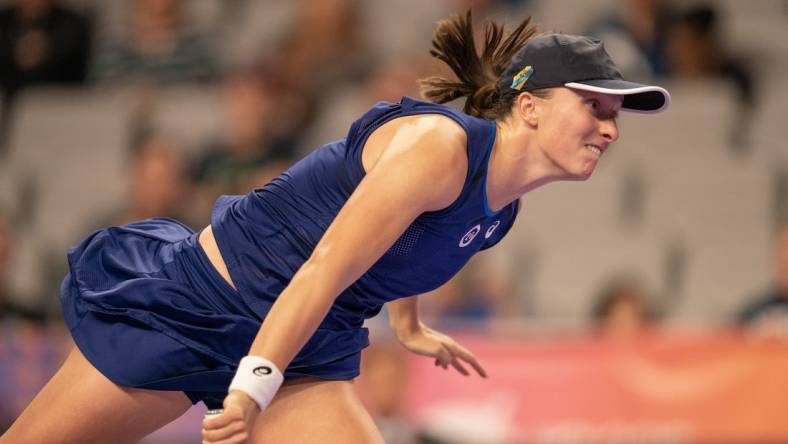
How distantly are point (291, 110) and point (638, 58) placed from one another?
2.14m

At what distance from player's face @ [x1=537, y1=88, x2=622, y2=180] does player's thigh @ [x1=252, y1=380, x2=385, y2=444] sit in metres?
0.81

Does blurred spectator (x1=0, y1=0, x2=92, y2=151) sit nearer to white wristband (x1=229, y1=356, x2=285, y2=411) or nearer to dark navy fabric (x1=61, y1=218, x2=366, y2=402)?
dark navy fabric (x1=61, y1=218, x2=366, y2=402)

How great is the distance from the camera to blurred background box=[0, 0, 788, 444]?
19.1ft

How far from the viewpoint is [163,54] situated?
8344mm

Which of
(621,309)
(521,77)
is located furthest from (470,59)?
(621,309)

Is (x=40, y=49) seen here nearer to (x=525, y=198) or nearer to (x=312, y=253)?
(x=525, y=198)

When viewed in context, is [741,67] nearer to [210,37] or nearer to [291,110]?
[291,110]

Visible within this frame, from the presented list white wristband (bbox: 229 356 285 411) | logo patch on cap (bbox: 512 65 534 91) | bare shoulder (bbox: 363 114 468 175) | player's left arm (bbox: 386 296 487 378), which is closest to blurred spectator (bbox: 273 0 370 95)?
player's left arm (bbox: 386 296 487 378)

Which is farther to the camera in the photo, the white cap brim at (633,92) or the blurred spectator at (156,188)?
the blurred spectator at (156,188)

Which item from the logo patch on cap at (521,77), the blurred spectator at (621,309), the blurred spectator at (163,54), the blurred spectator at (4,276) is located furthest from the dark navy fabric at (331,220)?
the blurred spectator at (163,54)

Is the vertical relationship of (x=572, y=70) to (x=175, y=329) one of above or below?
above

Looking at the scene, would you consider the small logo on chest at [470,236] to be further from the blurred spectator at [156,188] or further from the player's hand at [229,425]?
the blurred spectator at [156,188]

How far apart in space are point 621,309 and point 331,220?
341cm

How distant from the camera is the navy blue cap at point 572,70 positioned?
9.80ft
